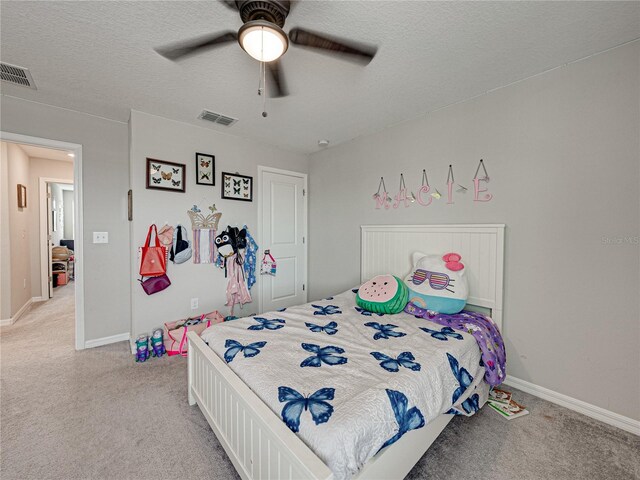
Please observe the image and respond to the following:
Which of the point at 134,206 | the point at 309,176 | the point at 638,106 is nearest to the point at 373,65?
the point at 638,106

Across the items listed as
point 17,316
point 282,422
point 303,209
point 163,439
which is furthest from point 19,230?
point 282,422

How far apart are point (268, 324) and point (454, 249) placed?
178cm

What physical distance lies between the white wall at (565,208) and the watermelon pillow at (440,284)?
379 millimetres

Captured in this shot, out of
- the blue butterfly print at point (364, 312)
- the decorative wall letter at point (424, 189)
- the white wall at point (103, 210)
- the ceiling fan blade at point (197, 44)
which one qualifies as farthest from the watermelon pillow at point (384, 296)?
the white wall at point (103, 210)

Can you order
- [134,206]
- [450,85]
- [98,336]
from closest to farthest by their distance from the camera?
[450,85], [134,206], [98,336]

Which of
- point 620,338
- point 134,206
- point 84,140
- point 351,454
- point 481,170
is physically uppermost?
point 84,140

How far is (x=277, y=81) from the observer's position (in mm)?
2004

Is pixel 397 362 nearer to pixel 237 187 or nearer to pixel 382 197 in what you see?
pixel 382 197

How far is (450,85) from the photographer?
221cm

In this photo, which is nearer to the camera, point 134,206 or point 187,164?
point 134,206

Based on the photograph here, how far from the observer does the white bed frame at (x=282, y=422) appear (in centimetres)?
100

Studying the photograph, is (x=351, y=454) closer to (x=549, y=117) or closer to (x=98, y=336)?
(x=549, y=117)

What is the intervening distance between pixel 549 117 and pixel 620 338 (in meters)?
1.60

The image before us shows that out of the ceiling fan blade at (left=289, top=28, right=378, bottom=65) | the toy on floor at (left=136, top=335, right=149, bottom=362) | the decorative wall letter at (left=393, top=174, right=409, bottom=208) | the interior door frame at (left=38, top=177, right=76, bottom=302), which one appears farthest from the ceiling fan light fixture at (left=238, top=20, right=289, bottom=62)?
the interior door frame at (left=38, top=177, right=76, bottom=302)
